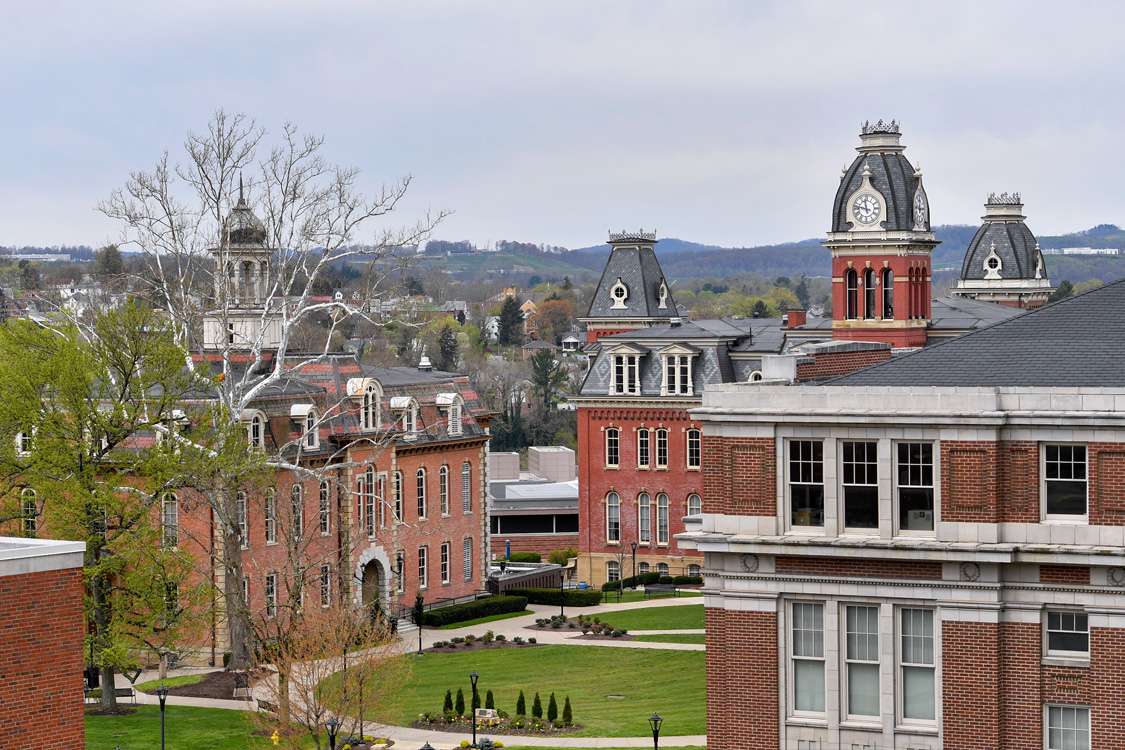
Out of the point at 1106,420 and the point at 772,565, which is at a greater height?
the point at 1106,420

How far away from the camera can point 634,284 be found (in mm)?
87250

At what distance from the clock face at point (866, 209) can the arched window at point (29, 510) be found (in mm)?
39347

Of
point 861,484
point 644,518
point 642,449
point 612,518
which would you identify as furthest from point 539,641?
point 861,484

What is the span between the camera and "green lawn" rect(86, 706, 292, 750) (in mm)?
42500

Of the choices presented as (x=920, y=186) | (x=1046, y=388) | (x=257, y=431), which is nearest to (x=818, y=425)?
(x=1046, y=388)

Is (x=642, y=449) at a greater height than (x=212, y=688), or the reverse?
(x=642, y=449)

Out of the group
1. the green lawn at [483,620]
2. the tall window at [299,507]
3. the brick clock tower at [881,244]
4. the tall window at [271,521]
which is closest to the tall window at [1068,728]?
the tall window at [299,507]

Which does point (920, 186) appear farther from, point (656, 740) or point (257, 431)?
point (656, 740)

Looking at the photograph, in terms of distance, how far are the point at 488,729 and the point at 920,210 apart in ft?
131

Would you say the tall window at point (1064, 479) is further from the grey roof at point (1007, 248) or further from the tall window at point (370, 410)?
the grey roof at point (1007, 248)

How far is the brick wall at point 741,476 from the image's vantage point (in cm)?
3020

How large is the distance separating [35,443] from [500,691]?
15.0 metres

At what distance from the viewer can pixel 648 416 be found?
260 feet

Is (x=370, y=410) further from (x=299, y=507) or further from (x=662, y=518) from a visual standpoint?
(x=662, y=518)
